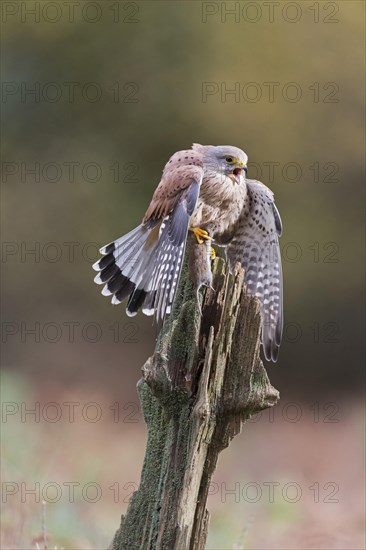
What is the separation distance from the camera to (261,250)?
399cm

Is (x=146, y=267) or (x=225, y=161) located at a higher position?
(x=225, y=161)

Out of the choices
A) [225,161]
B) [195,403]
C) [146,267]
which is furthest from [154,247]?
[195,403]

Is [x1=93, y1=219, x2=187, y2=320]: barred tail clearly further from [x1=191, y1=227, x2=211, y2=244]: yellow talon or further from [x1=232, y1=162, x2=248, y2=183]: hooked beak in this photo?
[x1=232, y1=162, x2=248, y2=183]: hooked beak

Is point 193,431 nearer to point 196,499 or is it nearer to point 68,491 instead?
point 196,499

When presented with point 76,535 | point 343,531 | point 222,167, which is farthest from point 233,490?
point 222,167

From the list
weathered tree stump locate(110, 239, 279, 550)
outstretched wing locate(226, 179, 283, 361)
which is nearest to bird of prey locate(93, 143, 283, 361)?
outstretched wing locate(226, 179, 283, 361)

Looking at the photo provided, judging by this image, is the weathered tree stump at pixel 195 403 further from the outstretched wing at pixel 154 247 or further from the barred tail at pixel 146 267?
the outstretched wing at pixel 154 247

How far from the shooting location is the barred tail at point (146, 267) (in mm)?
3121

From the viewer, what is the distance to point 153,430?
2971mm

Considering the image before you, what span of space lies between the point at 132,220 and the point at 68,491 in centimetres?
295

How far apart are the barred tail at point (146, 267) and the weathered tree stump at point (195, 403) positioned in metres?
0.19

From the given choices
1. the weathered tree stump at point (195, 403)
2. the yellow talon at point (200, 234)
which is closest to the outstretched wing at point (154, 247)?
the yellow talon at point (200, 234)

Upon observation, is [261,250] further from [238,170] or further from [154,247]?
[154,247]

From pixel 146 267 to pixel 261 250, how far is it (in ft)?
2.20
